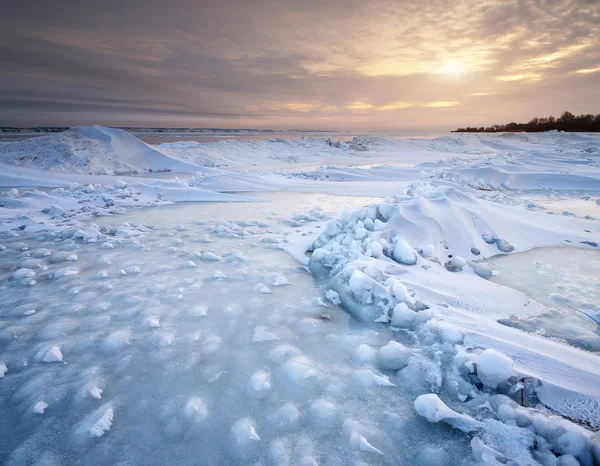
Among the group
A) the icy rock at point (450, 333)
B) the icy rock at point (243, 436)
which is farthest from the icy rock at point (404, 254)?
the icy rock at point (243, 436)

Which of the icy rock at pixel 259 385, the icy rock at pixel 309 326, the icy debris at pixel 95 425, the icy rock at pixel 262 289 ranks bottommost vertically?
the icy debris at pixel 95 425

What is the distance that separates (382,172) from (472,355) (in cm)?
829

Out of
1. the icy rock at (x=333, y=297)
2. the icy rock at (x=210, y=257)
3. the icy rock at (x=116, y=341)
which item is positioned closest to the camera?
the icy rock at (x=116, y=341)

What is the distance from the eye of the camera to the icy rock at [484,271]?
2.49m

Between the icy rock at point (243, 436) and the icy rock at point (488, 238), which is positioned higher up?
the icy rock at point (488, 238)

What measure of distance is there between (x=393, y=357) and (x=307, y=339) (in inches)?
18.6

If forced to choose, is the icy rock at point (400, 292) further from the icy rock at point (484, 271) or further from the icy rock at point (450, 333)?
the icy rock at point (484, 271)

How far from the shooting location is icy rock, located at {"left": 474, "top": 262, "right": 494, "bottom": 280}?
2.49 m

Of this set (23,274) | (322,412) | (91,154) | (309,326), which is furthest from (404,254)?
(91,154)

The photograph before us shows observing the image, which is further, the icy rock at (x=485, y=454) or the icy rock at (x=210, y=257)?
the icy rock at (x=210, y=257)

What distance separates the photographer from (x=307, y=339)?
1.75 metres

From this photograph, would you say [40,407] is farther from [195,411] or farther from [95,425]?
[195,411]

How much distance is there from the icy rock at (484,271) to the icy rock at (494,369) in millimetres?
1265

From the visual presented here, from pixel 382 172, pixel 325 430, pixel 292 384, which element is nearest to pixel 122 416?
pixel 292 384
